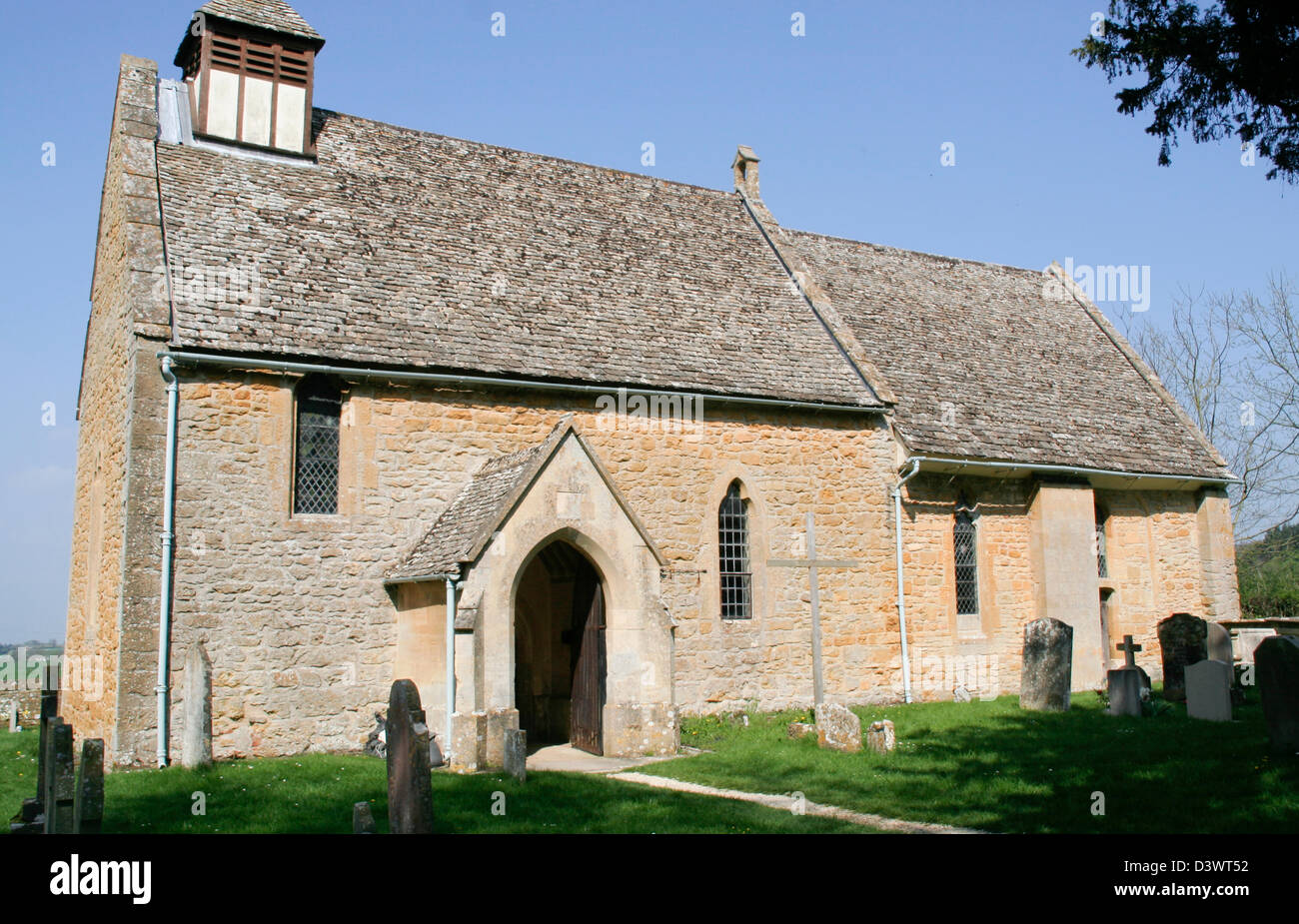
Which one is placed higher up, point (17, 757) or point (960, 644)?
point (960, 644)

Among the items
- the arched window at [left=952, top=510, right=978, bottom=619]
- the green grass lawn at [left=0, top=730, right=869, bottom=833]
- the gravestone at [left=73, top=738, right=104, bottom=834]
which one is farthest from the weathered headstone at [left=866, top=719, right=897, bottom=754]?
the gravestone at [left=73, top=738, right=104, bottom=834]

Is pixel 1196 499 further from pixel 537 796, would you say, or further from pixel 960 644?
pixel 537 796

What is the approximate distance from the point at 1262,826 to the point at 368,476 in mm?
11647

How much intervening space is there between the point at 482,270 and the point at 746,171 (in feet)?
29.3

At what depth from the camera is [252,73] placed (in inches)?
722

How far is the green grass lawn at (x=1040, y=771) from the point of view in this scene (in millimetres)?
8727

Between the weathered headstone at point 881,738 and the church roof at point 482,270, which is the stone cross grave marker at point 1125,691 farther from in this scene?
the church roof at point 482,270

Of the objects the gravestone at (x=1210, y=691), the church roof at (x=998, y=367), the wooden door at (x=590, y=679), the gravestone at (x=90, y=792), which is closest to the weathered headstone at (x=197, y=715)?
the gravestone at (x=90, y=792)

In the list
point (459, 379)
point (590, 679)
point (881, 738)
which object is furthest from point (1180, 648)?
point (459, 379)

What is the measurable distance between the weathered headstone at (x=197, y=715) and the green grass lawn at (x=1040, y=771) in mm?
5376

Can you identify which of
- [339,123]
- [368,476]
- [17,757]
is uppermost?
[339,123]

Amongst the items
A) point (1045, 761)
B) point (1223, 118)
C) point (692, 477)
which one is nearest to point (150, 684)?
point (692, 477)

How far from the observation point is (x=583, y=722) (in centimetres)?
1533

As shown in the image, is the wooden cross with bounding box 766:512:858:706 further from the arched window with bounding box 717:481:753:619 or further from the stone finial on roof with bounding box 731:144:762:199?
the stone finial on roof with bounding box 731:144:762:199
